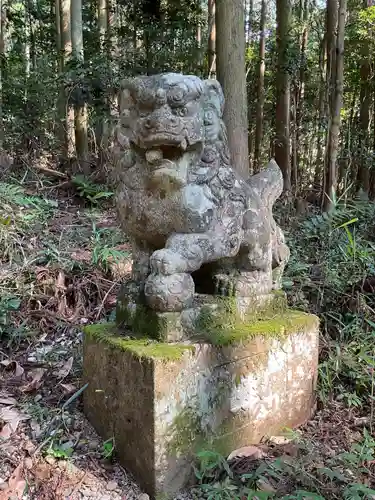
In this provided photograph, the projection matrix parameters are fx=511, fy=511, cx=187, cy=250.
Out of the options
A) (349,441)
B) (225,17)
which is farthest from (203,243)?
(225,17)

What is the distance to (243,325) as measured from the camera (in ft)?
8.00

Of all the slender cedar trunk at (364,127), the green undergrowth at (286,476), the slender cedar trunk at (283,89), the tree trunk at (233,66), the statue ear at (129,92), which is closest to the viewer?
the green undergrowth at (286,476)

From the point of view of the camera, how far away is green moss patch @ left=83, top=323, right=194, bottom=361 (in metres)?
2.05

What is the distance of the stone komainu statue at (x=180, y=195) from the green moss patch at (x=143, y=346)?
0.16m

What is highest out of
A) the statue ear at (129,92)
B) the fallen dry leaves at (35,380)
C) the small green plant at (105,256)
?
the statue ear at (129,92)

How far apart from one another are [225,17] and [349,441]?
3.52m

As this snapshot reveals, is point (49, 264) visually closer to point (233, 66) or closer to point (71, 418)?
point (71, 418)

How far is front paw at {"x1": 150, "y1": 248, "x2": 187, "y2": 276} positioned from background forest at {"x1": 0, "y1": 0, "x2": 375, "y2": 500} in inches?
30.3

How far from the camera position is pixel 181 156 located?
84.4 inches

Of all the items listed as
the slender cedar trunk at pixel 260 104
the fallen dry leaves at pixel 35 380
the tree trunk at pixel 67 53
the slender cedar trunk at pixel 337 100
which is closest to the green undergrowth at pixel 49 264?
the fallen dry leaves at pixel 35 380

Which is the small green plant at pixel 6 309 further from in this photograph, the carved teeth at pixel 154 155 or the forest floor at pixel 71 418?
the carved teeth at pixel 154 155

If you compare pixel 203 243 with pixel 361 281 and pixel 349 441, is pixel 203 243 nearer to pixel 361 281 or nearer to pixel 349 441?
pixel 349 441

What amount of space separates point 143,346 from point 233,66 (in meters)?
3.21

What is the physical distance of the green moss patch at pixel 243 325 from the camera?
89.9 inches
